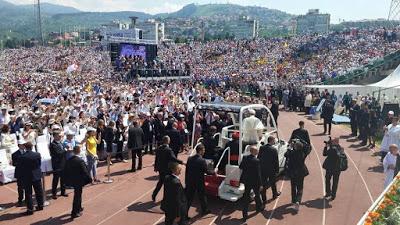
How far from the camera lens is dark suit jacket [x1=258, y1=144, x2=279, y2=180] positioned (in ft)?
32.2

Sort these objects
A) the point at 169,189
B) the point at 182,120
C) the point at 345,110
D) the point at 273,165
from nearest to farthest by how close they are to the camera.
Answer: the point at 169,189, the point at 273,165, the point at 182,120, the point at 345,110

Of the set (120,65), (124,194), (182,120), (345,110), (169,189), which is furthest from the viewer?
(120,65)

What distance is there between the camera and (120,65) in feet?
131

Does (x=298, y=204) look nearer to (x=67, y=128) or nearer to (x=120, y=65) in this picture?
(x=67, y=128)

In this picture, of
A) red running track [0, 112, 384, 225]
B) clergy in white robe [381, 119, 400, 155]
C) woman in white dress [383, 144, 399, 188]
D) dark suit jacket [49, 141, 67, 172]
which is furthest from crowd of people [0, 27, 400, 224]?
woman in white dress [383, 144, 399, 188]

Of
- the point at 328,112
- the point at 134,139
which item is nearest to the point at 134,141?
the point at 134,139

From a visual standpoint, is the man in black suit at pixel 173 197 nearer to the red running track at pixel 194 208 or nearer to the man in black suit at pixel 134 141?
the red running track at pixel 194 208

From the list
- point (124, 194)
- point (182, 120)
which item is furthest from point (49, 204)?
point (182, 120)

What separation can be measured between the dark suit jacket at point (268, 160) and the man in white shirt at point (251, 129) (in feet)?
2.03

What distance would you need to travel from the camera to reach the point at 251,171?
357 inches

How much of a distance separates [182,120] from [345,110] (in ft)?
42.9

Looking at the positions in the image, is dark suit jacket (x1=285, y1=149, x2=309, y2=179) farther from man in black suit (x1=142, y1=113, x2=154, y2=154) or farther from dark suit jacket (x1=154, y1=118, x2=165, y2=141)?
dark suit jacket (x1=154, y1=118, x2=165, y2=141)

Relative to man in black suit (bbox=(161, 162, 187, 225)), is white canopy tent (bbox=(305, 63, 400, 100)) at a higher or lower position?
higher

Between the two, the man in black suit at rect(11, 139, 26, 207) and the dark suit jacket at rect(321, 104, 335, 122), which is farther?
the dark suit jacket at rect(321, 104, 335, 122)
